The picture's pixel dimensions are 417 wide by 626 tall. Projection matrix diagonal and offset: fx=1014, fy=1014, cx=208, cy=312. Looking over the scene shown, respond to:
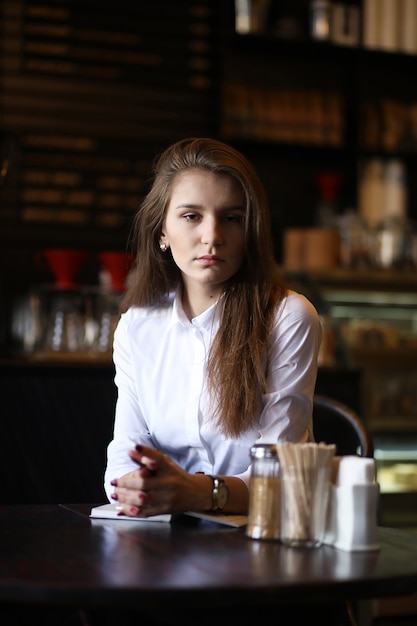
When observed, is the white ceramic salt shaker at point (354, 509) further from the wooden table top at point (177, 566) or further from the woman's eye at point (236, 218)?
the woman's eye at point (236, 218)

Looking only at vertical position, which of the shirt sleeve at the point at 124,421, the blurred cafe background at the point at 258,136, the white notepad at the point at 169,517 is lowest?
the white notepad at the point at 169,517

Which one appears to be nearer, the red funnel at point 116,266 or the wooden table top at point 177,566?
the wooden table top at point 177,566

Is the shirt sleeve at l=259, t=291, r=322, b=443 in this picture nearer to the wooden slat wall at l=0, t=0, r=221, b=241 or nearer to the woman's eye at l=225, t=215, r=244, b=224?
the woman's eye at l=225, t=215, r=244, b=224

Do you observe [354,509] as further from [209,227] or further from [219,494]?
[209,227]

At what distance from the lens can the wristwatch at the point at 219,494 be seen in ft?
5.24

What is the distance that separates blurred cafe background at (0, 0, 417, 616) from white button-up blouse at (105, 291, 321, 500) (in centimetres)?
171

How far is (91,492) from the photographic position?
8.50 ft

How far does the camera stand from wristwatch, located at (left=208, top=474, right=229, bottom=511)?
160cm

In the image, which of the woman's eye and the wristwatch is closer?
the wristwatch

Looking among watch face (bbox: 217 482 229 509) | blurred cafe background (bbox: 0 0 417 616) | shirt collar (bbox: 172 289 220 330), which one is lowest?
watch face (bbox: 217 482 229 509)

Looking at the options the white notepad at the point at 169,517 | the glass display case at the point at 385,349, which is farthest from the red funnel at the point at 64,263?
the white notepad at the point at 169,517

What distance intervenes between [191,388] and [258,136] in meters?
2.87

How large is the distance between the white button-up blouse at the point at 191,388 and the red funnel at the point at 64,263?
1302 millimetres

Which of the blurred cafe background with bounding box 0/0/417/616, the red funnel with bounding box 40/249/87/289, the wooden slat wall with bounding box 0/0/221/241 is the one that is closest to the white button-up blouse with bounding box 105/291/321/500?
the red funnel with bounding box 40/249/87/289
